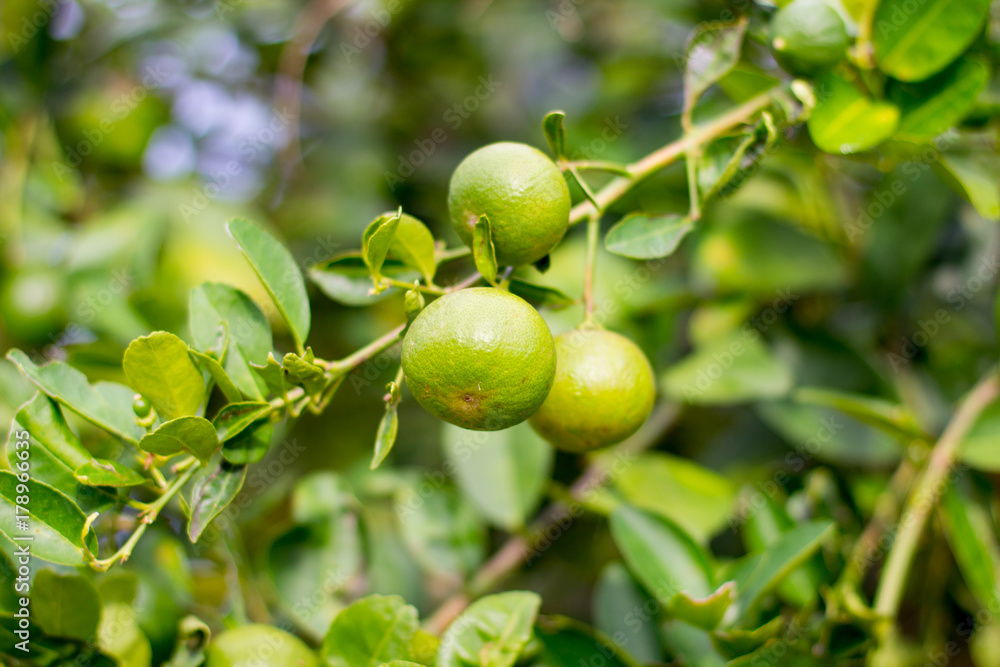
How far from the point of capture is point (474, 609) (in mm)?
732

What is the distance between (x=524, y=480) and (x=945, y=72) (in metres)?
0.80

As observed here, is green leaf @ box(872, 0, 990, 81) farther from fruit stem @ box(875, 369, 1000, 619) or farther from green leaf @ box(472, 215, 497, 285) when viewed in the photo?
green leaf @ box(472, 215, 497, 285)

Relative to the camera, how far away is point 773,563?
2.71ft

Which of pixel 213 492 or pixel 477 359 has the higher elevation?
pixel 477 359

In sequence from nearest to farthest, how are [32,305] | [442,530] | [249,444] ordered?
1. [249,444]
2. [442,530]
3. [32,305]

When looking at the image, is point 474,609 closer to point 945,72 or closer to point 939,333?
point 945,72

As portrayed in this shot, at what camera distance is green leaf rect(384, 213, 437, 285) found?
675 millimetres

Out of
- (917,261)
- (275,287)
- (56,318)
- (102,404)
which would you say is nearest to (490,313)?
(275,287)

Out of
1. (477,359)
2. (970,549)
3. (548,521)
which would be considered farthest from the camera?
(548,521)

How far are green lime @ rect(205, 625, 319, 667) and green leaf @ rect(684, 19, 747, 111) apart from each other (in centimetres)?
74

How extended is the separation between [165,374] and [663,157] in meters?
0.55

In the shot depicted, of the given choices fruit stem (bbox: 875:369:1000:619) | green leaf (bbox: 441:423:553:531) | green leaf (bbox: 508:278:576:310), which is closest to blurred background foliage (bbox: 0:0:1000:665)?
green leaf (bbox: 441:423:553:531)

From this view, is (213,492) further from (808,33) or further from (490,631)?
(808,33)

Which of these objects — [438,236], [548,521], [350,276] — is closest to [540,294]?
[350,276]
